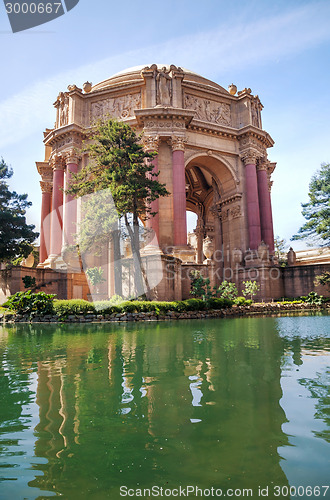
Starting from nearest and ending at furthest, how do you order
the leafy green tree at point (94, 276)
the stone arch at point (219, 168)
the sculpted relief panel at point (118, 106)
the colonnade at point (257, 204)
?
the leafy green tree at point (94, 276) < the sculpted relief panel at point (118, 106) < the colonnade at point (257, 204) < the stone arch at point (219, 168)

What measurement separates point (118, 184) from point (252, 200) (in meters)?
15.9

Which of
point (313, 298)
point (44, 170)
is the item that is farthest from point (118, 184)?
point (44, 170)

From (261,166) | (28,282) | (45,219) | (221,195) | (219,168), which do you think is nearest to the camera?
(28,282)

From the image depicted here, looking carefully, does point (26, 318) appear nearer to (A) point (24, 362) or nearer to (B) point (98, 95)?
(A) point (24, 362)

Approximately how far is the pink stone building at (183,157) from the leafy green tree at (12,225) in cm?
294

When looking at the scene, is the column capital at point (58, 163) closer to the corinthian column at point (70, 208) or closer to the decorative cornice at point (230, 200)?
the corinthian column at point (70, 208)

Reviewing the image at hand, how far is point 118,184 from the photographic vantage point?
19203 millimetres

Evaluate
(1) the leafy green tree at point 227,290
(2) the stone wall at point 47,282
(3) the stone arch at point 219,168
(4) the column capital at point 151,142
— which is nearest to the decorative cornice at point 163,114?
(4) the column capital at point 151,142

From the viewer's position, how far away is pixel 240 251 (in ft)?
99.6

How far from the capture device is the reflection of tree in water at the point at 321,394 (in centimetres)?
271

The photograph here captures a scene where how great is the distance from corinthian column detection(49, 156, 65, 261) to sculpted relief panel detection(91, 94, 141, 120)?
17.4 feet

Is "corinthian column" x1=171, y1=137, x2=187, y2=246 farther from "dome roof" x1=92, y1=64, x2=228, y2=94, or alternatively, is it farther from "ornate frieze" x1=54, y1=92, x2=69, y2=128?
"ornate frieze" x1=54, y1=92, x2=69, y2=128

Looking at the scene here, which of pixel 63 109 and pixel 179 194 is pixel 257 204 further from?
pixel 63 109

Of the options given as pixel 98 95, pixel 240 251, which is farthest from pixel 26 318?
pixel 98 95
